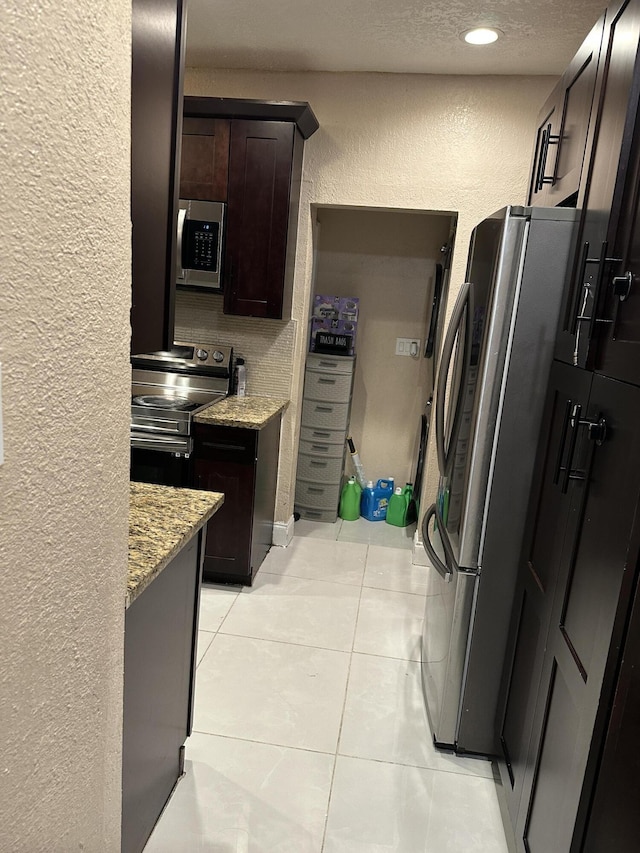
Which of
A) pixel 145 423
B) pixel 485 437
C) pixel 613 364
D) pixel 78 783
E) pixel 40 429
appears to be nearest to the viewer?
pixel 40 429

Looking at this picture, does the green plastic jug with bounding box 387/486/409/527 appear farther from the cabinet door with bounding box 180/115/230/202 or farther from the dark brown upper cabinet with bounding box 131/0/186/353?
the dark brown upper cabinet with bounding box 131/0/186/353

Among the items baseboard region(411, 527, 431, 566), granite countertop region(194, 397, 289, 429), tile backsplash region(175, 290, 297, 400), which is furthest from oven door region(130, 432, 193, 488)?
baseboard region(411, 527, 431, 566)

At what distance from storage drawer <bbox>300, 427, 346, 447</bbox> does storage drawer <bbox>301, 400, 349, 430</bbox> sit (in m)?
0.03

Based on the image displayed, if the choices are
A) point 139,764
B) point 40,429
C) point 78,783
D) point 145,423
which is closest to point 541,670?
point 139,764

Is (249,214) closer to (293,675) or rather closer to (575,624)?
(293,675)

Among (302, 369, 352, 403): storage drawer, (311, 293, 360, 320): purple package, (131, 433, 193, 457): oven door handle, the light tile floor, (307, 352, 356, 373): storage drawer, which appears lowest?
the light tile floor

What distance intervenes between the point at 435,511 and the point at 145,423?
59.4 inches

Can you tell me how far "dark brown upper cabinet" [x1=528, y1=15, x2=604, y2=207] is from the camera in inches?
70.6

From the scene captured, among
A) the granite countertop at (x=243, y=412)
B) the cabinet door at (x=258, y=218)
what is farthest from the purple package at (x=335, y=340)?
the cabinet door at (x=258, y=218)

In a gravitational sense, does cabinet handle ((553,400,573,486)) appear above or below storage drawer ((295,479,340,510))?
above

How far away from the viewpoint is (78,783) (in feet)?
3.17

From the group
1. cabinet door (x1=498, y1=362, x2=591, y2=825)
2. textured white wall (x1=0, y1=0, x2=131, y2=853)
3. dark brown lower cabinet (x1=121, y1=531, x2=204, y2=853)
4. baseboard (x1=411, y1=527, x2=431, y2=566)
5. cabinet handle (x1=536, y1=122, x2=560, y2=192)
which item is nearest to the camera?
textured white wall (x1=0, y1=0, x2=131, y2=853)

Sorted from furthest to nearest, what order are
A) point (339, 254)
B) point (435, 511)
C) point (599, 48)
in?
1. point (339, 254)
2. point (435, 511)
3. point (599, 48)

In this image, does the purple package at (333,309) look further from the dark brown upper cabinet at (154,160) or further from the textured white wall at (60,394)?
the textured white wall at (60,394)
